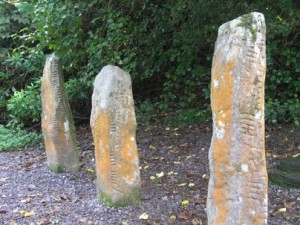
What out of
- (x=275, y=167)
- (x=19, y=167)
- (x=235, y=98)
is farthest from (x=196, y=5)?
(x=235, y=98)

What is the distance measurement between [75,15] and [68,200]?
4.05 meters

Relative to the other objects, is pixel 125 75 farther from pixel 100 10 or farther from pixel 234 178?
pixel 100 10

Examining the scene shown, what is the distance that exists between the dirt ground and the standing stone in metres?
0.99

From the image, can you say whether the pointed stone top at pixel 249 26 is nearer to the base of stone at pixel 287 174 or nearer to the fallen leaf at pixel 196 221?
the fallen leaf at pixel 196 221

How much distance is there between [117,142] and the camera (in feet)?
16.2

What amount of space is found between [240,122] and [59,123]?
3.70 metres

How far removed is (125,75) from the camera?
16.8 ft

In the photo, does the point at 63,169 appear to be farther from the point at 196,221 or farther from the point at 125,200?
the point at 196,221

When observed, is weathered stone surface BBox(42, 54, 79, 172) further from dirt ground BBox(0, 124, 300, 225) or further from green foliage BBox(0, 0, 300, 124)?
green foliage BBox(0, 0, 300, 124)

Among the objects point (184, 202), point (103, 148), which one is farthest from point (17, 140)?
point (184, 202)

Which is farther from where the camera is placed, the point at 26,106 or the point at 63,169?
the point at 26,106

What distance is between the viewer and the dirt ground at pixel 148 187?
15.5ft

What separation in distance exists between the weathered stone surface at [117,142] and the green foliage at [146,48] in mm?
3429

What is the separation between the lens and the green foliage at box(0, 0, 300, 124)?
8188 millimetres
